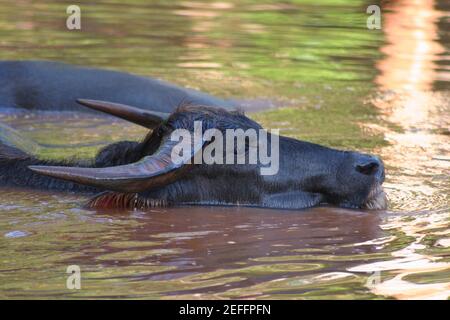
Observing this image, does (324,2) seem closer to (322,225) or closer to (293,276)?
(322,225)

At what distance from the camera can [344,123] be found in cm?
999

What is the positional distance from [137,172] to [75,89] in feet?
14.4

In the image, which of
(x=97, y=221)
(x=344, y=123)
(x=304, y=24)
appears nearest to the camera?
(x=97, y=221)

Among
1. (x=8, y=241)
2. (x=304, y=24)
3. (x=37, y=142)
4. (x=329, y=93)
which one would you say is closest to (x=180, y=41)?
(x=304, y=24)

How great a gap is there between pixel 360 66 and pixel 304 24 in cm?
293

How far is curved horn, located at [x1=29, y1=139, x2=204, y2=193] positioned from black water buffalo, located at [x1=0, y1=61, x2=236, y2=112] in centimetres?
348

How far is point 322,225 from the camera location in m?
6.88

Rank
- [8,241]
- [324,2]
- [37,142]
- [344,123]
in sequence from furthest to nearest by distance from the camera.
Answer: [324,2] < [344,123] < [37,142] < [8,241]

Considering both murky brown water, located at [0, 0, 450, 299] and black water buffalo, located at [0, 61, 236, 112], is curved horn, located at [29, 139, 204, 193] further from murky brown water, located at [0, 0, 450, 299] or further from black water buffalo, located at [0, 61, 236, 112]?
black water buffalo, located at [0, 61, 236, 112]

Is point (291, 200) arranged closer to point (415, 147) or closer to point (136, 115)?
point (136, 115)

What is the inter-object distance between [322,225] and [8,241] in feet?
6.16

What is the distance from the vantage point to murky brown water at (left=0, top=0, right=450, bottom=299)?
19.2 feet

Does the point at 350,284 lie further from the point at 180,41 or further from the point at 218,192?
the point at 180,41

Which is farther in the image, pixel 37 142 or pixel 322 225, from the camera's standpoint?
pixel 37 142
